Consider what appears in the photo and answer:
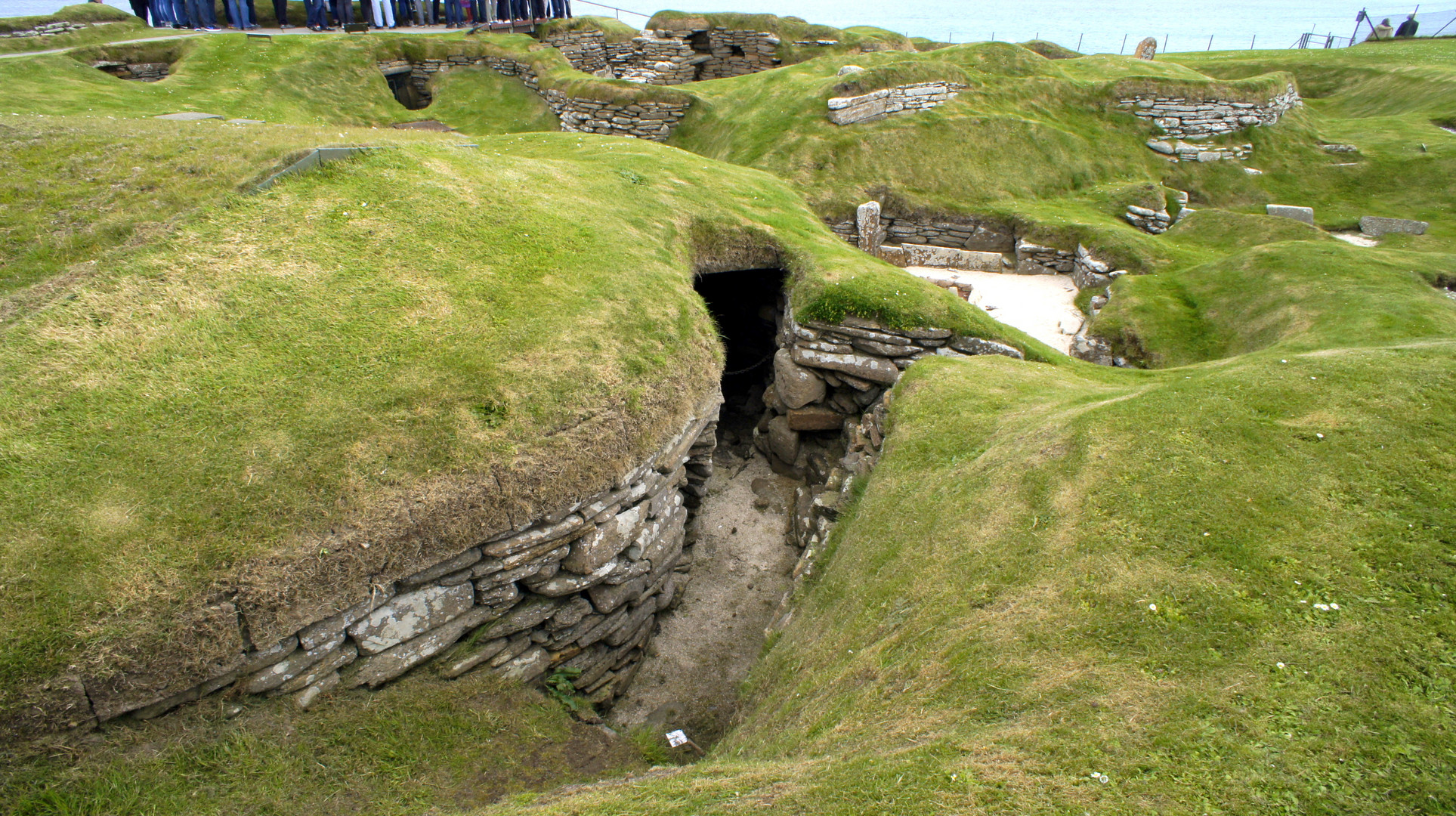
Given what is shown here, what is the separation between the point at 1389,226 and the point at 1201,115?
857cm

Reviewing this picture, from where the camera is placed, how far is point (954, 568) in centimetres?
752

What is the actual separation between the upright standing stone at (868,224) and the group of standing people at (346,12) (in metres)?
28.3

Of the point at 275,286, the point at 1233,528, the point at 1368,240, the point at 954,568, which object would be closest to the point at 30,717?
the point at 275,286

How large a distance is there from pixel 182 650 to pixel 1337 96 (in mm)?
52214

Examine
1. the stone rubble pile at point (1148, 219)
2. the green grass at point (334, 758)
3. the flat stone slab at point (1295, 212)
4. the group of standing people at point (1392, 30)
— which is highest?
the group of standing people at point (1392, 30)

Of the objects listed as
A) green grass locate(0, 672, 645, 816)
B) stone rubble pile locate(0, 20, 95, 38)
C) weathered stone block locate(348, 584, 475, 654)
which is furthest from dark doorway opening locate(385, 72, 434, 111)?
green grass locate(0, 672, 645, 816)

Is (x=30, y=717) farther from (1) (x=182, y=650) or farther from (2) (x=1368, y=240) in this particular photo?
(2) (x=1368, y=240)

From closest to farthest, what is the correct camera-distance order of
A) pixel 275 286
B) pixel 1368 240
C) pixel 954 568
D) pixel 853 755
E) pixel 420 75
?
pixel 853 755 < pixel 954 568 < pixel 275 286 < pixel 1368 240 < pixel 420 75

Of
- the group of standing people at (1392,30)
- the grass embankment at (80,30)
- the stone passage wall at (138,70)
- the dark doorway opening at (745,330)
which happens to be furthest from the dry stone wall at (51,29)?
the group of standing people at (1392,30)

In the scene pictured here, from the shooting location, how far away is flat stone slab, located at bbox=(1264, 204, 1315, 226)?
23.5 m

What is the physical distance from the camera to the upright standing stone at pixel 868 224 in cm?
2348

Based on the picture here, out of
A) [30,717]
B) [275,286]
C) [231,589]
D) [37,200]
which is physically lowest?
[30,717]

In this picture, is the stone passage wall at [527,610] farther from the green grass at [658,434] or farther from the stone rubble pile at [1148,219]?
the stone rubble pile at [1148,219]

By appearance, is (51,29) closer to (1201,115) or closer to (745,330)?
(745,330)
